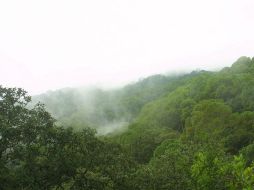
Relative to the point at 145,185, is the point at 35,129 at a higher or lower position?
higher

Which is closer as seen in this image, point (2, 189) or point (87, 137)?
point (2, 189)

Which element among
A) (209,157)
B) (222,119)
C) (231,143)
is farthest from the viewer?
(222,119)

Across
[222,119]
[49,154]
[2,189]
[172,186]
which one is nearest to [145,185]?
[172,186]

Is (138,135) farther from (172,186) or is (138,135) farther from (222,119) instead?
(172,186)

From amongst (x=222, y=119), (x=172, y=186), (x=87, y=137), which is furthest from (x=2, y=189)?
(x=222, y=119)

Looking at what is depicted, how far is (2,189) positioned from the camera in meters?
34.3

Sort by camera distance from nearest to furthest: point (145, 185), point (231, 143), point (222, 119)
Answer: point (145, 185)
point (231, 143)
point (222, 119)

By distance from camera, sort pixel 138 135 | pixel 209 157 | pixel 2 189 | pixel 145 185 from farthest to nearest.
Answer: pixel 138 135 → pixel 209 157 → pixel 145 185 → pixel 2 189

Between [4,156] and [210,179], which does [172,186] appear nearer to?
[210,179]

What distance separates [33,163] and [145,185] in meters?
9.24

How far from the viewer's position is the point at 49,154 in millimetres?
36000

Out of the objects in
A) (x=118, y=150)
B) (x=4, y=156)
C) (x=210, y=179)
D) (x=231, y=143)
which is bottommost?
(x=231, y=143)

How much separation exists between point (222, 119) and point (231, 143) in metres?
9.49

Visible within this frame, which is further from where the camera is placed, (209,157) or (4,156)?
(209,157)
